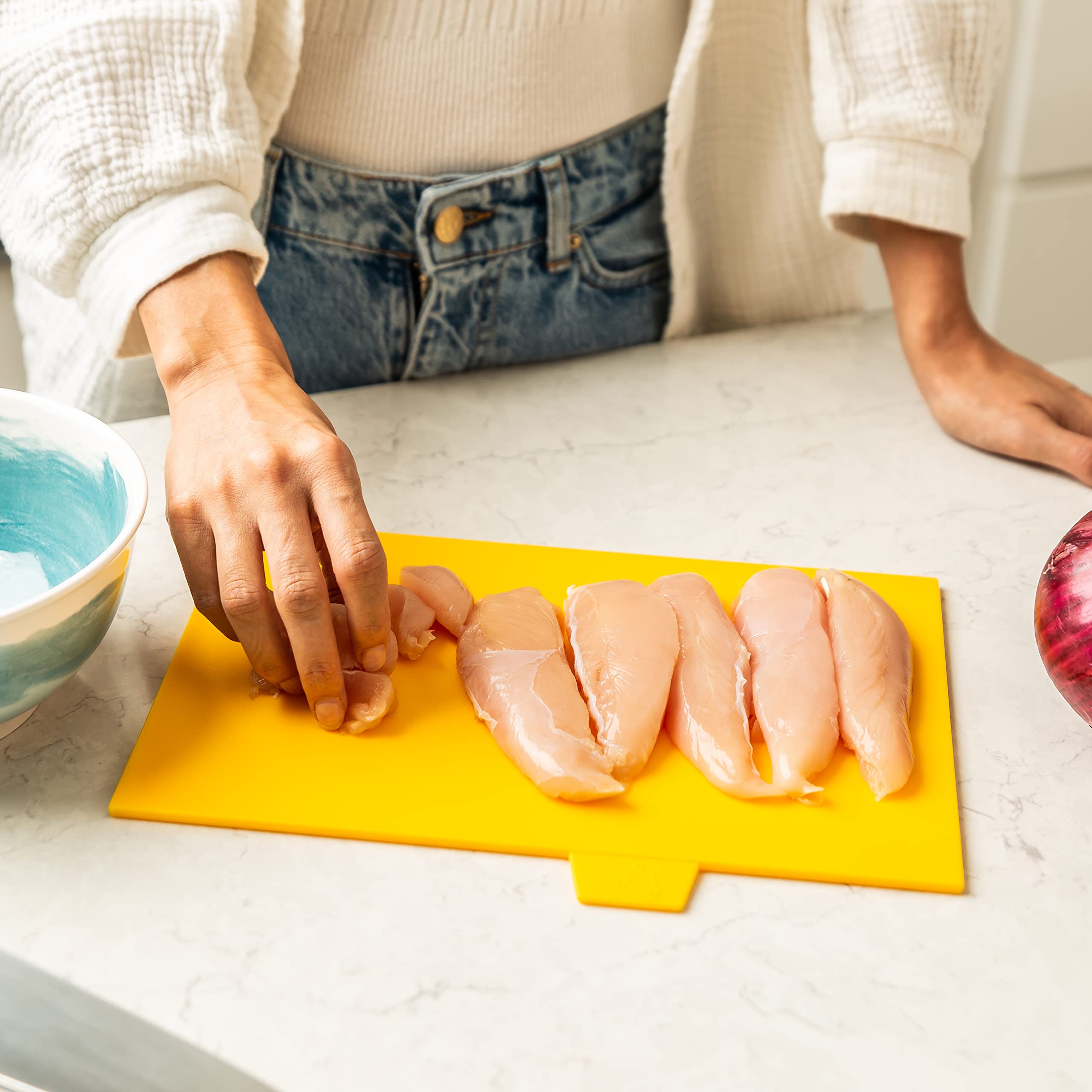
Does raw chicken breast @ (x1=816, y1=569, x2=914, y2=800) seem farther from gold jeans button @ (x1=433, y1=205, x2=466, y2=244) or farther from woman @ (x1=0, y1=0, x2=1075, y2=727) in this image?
gold jeans button @ (x1=433, y1=205, x2=466, y2=244)

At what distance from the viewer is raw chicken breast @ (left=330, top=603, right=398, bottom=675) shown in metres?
0.85

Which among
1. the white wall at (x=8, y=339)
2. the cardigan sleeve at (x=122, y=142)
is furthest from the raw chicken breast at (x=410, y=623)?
the white wall at (x=8, y=339)

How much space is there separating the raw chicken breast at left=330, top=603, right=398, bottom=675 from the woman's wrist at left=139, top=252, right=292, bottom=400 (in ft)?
0.69

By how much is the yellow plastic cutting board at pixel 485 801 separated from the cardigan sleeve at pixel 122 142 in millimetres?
356

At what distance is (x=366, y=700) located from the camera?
2.72ft

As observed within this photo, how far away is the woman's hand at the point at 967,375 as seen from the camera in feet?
3.76

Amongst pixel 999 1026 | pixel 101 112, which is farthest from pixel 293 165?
pixel 999 1026

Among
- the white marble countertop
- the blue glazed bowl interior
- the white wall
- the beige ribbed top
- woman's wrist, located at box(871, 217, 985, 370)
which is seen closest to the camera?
the white marble countertop

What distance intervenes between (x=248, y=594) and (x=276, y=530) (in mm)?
50

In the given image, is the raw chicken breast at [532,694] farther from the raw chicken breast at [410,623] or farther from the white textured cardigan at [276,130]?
the white textured cardigan at [276,130]

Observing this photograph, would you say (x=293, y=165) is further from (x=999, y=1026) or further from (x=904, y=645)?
(x=999, y=1026)

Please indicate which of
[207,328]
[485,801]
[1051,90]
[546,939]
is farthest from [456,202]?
[1051,90]

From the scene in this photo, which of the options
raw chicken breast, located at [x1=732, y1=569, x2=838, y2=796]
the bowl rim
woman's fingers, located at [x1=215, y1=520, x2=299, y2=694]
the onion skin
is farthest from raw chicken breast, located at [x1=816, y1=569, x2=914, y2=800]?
the bowl rim

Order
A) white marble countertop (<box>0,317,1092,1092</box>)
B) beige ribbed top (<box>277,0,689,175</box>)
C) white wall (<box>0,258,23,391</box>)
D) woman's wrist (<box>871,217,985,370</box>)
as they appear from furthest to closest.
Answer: white wall (<box>0,258,23,391</box>), woman's wrist (<box>871,217,985,370</box>), beige ribbed top (<box>277,0,689,175</box>), white marble countertop (<box>0,317,1092,1092</box>)
